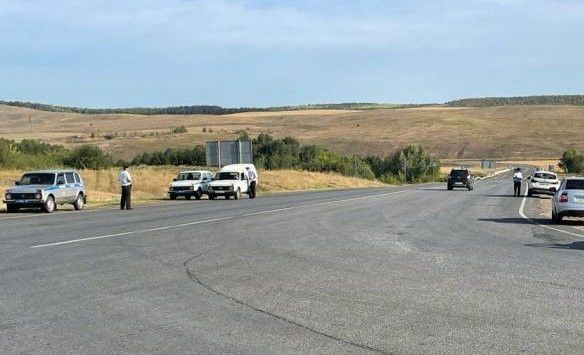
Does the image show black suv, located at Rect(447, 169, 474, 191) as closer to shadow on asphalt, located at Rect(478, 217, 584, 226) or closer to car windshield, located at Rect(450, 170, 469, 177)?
car windshield, located at Rect(450, 170, 469, 177)

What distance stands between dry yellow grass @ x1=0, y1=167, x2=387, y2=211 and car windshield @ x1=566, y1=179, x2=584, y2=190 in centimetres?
2128

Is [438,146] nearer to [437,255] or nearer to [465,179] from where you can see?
[465,179]

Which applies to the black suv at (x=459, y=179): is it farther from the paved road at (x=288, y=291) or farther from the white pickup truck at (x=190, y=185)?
the paved road at (x=288, y=291)

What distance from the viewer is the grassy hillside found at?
138 meters

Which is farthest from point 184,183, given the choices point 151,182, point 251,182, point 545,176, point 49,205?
point 545,176

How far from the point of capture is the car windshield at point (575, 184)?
2532 centimetres

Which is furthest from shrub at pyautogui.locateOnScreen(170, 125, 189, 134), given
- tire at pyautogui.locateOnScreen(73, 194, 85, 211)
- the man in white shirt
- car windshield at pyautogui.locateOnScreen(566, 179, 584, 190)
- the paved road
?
the paved road

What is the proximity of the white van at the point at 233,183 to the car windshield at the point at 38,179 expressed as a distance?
14.4m

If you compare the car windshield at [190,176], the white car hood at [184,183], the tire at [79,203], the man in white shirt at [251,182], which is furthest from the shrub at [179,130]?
the tire at [79,203]

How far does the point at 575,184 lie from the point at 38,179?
19.8 metres

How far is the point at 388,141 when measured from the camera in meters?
151

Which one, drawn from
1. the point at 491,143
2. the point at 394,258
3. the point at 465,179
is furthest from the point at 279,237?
the point at 491,143

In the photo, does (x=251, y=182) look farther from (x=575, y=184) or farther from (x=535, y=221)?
(x=575, y=184)

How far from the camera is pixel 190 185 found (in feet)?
146
